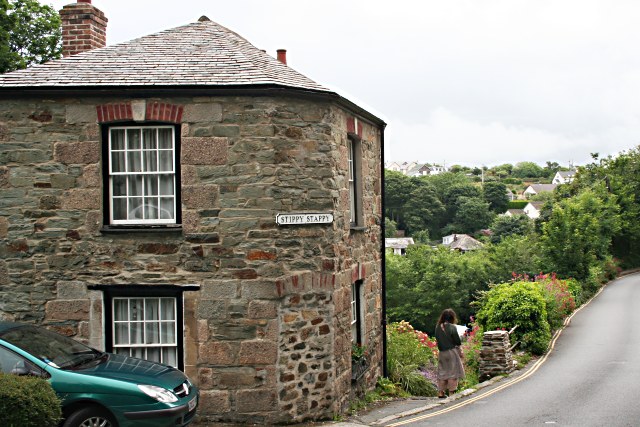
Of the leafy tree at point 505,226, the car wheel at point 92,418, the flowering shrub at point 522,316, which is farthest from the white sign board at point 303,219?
the leafy tree at point 505,226

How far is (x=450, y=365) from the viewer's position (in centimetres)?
1513

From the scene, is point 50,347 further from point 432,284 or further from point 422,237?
point 422,237

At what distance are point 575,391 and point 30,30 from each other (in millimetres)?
24918

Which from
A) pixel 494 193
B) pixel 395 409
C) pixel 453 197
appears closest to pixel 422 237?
pixel 453 197

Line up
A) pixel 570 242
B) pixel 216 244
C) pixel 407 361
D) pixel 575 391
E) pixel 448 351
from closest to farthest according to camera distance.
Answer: pixel 216 244, pixel 448 351, pixel 575 391, pixel 407 361, pixel 570 242

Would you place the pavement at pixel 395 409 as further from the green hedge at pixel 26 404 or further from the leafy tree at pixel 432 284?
the leafy tree at pixel 432 284

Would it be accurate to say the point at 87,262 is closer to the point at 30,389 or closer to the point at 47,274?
the point at 47,274

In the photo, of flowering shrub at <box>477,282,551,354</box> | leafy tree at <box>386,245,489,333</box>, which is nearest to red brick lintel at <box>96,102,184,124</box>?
flowering shrub at <box>477,282,551,354</box>

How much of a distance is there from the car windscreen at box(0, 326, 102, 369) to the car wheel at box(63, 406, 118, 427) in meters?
0.66

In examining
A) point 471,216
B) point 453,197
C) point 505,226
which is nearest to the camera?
point 505,226

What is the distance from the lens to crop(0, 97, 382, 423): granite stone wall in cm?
1208

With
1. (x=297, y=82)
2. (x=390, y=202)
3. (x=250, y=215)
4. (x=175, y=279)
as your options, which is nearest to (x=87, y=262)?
(x=175, y=279)

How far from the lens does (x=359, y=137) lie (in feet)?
48.5

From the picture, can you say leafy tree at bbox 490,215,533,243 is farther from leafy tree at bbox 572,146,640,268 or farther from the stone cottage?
the stone cottage
